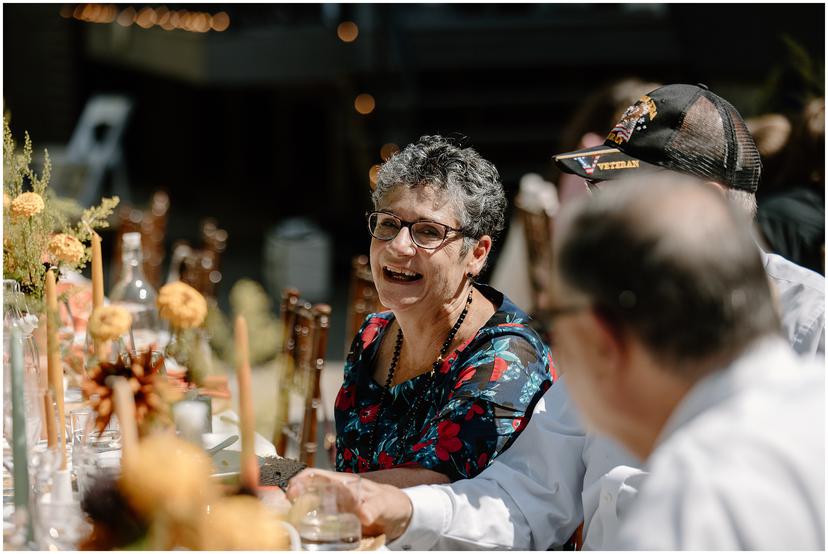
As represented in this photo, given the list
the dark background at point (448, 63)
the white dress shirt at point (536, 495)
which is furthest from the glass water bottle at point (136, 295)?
the dark background at point (448, 63)

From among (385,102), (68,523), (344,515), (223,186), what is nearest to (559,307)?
(344,515)

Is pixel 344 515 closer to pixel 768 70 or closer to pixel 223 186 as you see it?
pixel 768 70

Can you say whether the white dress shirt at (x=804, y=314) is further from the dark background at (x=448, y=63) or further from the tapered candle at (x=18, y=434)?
the dark background at (x=448, y=63)

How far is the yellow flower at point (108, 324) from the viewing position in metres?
1.79

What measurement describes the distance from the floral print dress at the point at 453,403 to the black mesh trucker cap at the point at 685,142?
1.49 feet

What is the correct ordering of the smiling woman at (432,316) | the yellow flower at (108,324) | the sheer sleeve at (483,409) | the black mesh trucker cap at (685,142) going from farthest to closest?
1. the smiling woman at (432,316)
2. the sheer sleeve at (483,409)
3. the black mesh trucker cap at (685,142)
4. the yellow flower at (108,324)

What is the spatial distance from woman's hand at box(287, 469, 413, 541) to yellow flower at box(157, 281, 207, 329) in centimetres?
40

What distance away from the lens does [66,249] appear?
221 centimetres

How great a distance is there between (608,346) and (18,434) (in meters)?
0.87

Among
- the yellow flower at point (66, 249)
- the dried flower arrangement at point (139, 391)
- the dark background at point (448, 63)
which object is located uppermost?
the dark background at point (448, 63)

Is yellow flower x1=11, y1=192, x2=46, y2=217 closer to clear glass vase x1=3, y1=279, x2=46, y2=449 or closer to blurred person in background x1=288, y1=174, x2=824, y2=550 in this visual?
clear glass vase x1=3, y1=279, x2=46, y2=449

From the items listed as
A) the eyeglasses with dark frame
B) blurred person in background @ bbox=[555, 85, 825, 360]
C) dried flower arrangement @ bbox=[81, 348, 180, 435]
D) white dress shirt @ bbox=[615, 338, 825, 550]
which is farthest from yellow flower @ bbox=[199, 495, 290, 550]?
the eyeglasses with dark frame

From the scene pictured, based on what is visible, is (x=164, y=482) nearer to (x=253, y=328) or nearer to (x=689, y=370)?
(x=253, y=328)

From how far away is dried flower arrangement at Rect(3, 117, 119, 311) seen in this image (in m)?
2.20
